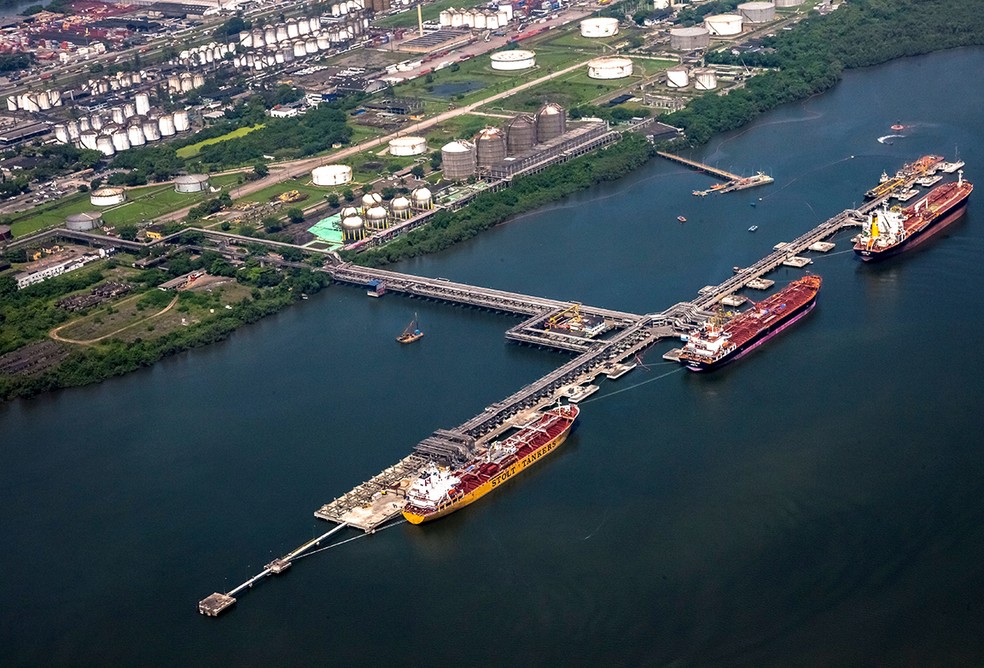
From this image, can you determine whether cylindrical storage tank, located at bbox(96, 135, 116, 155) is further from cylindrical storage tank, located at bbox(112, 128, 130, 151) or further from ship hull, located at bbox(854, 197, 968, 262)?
ship hull, located at bbox(854, 197, 968, 262)

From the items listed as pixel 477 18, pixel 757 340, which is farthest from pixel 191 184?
pixel 477 18

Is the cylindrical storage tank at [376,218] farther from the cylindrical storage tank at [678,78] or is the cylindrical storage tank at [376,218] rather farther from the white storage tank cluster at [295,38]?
the white storage tank cluster at [295,38]

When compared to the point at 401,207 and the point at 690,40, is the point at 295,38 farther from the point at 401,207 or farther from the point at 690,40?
the point at 401,207

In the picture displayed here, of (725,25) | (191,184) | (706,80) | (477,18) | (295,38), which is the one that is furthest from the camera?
(295,38)

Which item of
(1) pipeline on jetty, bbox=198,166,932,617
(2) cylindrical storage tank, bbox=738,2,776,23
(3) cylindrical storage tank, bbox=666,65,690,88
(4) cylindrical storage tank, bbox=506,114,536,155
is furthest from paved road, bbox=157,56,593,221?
(2) cylindrical storage tank, bbox=738,2,776,23

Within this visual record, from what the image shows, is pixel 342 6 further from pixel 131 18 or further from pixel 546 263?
pixel 546 263

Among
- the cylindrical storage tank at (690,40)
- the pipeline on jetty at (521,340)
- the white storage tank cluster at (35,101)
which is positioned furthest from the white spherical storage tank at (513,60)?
the pipeline on jetty at (521,340)
